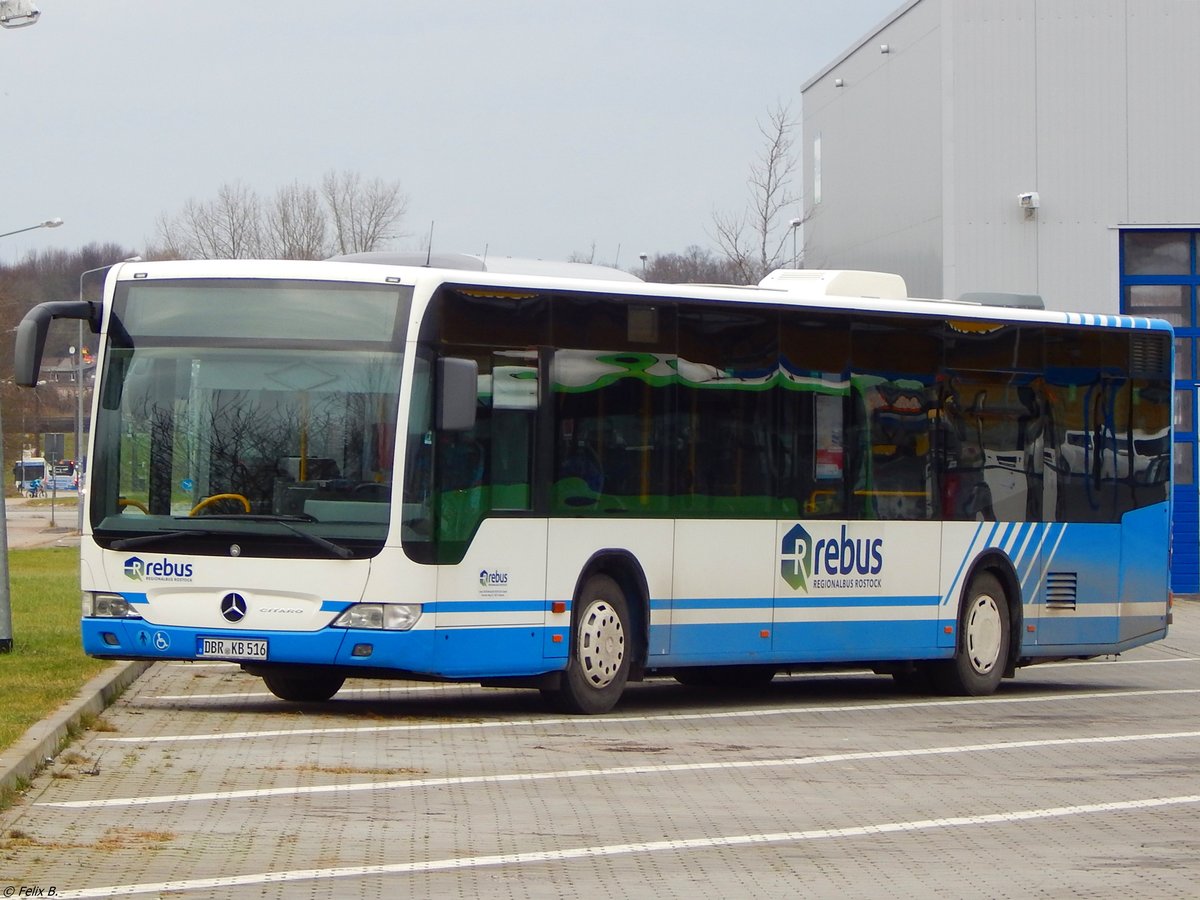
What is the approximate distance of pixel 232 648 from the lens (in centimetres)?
1424

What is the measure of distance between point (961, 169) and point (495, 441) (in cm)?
1946

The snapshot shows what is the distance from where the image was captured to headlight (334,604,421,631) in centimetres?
1402

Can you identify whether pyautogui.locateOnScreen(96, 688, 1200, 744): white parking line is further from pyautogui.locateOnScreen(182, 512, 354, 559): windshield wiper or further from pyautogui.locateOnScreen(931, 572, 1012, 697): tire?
pyautogui.locateOnScreen(182, 512, 354, 559): windshield wiper

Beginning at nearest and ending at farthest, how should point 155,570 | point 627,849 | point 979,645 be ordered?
point 627,849, point 155,570, point 979,645

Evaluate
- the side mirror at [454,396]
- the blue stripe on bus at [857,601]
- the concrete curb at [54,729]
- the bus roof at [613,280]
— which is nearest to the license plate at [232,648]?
the concrete curb at [54,729]

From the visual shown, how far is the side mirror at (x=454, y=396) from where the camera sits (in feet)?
46.2

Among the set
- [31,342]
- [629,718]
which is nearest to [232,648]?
[31,342]

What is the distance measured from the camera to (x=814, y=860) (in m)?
9.09

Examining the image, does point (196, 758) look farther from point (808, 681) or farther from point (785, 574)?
point (808, 681)

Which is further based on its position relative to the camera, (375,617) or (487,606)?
(487,606)

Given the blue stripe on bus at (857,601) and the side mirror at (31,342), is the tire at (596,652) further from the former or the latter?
the side mirror at (31,342)

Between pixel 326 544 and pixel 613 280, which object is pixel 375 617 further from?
pixel 613 280

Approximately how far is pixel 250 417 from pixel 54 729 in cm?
272

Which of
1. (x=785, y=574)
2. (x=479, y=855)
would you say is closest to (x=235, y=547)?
(x=785, y=574)
